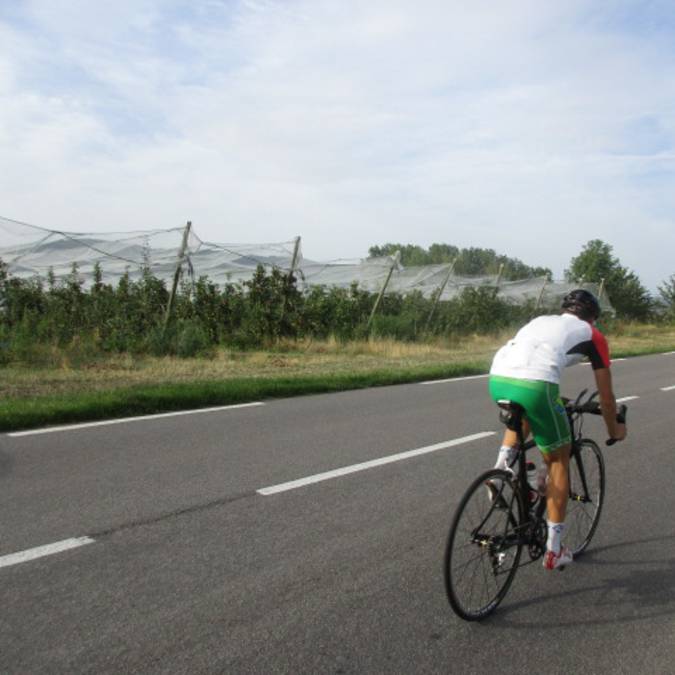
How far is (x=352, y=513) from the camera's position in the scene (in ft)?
16.4

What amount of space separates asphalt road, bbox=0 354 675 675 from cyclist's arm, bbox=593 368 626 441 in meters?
0.90

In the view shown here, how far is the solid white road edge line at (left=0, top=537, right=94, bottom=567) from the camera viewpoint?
3.94 metres

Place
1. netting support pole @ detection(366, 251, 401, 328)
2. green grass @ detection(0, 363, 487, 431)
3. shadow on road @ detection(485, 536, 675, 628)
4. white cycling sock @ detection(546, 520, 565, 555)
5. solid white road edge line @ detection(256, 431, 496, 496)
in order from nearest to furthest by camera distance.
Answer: shadow on road @ detection(485, 536, 675, 628) < white cycling sock @ detection(546, 520, 565, 555) < solid white road edge line @ detection(256, 431, 496, 496) < green grass @ detection(0, 363, 487, 431) < netting support pole @ detection(366, 251, 401, 328)

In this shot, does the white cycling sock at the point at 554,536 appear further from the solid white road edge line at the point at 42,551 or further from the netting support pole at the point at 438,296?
the netting support pole at the point at 438,296

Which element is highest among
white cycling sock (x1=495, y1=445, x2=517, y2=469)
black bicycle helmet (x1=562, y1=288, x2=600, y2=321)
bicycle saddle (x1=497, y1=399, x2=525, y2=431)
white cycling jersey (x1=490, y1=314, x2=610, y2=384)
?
black bicycle helmet (x1=562, y1=288, x2=600, y2=321)

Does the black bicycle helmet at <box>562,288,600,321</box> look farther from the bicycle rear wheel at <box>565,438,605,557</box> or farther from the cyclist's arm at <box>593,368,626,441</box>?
the bicycle rear wheel at <box>565,438,605,557</box>

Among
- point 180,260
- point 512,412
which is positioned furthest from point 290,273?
point 512,412

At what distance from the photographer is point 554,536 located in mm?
3875

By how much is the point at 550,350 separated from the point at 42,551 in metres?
3.17

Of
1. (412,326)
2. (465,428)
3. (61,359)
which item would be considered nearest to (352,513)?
(465,428)

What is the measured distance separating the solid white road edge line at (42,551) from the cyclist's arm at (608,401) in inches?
125

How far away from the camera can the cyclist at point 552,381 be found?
367 centimetres

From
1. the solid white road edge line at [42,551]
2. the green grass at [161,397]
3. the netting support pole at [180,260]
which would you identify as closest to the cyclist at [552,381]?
the solid white road edge line at [42,551]

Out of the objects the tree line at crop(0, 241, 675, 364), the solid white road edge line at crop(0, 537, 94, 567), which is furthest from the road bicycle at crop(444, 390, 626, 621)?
the tree line at crop(0, 241, 675, 364)
